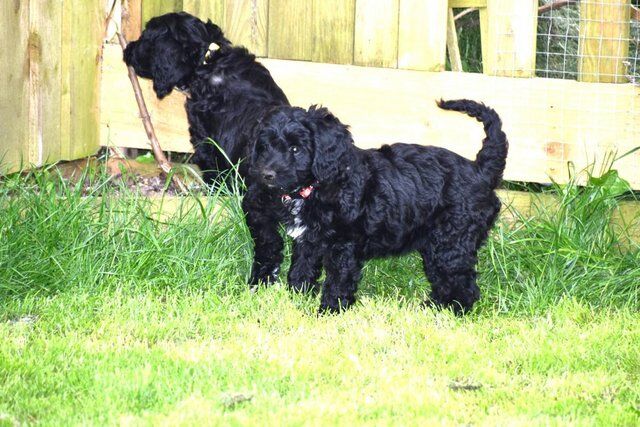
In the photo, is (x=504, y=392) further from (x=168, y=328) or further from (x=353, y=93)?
(x=353, y=93)

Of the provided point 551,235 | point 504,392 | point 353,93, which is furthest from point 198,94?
point 504,392

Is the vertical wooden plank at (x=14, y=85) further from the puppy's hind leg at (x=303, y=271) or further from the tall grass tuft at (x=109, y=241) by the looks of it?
the puppy's hind leg at (x=303, y=271)

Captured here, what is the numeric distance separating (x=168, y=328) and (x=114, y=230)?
105cm

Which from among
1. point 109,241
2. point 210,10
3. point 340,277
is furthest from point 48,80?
point 340,277

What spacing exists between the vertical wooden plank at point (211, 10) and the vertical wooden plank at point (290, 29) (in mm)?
331

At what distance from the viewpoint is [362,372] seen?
3.97 meters

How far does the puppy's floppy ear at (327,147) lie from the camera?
466 cm

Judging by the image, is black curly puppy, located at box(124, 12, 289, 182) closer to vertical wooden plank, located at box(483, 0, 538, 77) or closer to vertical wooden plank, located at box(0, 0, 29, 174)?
vertical wooden plank, located at box(0, 0, 29, 174)

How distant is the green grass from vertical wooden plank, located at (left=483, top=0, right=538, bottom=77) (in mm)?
903

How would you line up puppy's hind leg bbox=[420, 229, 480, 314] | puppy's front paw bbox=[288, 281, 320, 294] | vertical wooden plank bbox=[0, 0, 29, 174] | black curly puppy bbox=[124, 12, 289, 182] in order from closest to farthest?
puppy's hind leg bbox=[420, 229, 480, 314] < puppy's front paw bbox=[288, 281, 320, 294] < vertical wooden plank bbox=[0, 0, 29, 174] < black curly puppy bbox=[124, 12, 289, 182]

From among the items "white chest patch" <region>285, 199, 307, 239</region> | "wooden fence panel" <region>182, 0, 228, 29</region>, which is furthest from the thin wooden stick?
"white chest patch" <region>285, 199, 307, 239</region>

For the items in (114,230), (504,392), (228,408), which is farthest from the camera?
(114,230)

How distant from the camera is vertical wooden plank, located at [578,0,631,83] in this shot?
243 inches

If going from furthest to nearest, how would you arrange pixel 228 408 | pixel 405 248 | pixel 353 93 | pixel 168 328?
pixel 353 93 < pixel 405 248 < pixel 168 328 < pixel 228 408
